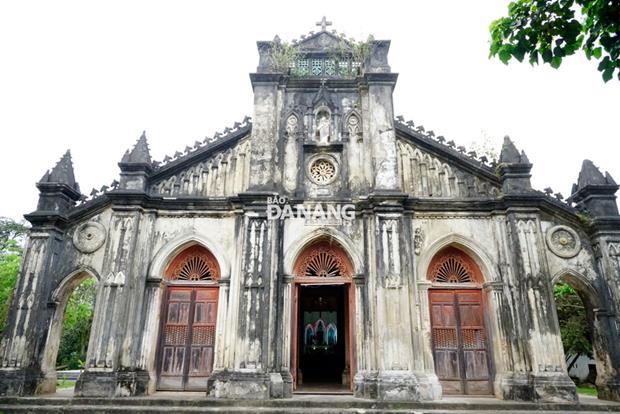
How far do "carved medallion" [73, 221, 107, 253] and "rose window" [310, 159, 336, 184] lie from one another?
18.9 feet

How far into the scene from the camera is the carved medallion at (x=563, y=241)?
35.9 ft

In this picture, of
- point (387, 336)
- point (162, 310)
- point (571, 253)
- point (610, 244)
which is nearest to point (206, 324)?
point (162, 310)

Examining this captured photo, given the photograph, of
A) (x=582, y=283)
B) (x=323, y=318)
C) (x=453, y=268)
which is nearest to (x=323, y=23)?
(x=453, y=268)

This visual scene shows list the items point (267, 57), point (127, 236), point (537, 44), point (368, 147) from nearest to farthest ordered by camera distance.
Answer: point (537, 44) → point (127, 236) → point (368, 147) → point (267, 57)

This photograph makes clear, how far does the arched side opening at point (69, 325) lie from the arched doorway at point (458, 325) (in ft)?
28.9

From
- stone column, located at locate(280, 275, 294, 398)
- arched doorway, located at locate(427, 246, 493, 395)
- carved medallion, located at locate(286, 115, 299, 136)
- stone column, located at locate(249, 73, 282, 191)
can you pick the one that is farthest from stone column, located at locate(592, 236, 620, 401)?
stone column, located at locate(249, 73, 282, 191)

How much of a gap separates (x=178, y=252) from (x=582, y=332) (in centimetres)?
1671

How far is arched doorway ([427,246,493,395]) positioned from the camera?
1036 centimetres

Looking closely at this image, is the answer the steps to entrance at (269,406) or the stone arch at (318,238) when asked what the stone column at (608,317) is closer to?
the steps to entrance at (269,406)

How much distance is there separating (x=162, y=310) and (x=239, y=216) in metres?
3.09

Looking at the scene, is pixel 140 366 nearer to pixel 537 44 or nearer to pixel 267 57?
pixel 267 57

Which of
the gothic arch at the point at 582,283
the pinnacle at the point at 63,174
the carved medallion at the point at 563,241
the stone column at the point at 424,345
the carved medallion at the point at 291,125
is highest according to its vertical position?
the carved medallion at the point at 291,125

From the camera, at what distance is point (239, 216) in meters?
11.0

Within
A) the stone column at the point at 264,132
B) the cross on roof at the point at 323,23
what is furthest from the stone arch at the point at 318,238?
the cross on roof at the point at 323,23
